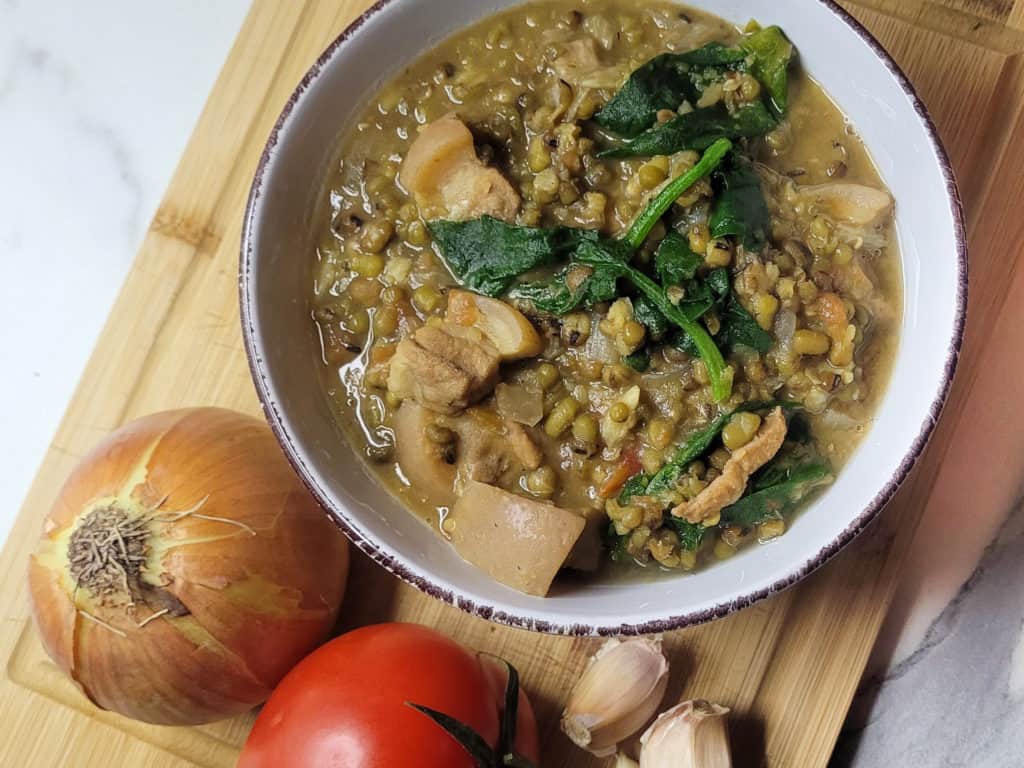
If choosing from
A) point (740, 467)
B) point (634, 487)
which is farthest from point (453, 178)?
point (740, 467)

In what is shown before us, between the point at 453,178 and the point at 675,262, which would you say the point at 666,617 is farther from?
the point at 453,178

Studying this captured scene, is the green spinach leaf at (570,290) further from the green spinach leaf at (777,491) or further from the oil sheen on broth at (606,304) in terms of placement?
the green spinach leaf at (777,491)

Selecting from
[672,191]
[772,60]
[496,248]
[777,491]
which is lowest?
[777,491]

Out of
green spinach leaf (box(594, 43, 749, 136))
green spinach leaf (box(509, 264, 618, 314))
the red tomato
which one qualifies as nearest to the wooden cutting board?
the red tomato

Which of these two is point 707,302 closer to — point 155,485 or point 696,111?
point 696,111

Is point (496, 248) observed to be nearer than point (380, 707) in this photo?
Yes

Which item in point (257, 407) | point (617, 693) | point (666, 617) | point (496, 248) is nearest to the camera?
point (666, 617)

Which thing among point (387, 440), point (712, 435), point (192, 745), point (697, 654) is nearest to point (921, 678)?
point (697, 654)
